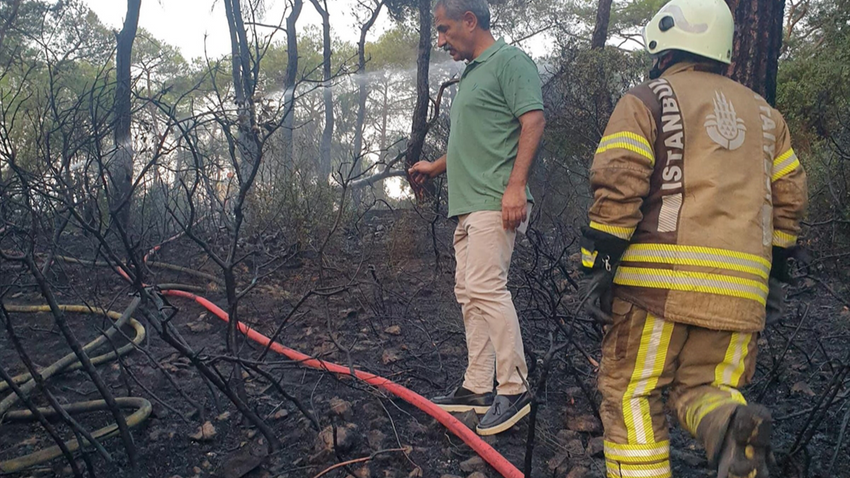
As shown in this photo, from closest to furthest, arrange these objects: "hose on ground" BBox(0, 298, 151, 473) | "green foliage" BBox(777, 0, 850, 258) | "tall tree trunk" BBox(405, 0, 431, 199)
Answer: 1. "hose on ground" BBox(0, 298, 151, 473)
2. "green foliage" BBox(777, 0, 850, 258)
3. "tall tree trunk" BBox(405, 0, 431, 199)

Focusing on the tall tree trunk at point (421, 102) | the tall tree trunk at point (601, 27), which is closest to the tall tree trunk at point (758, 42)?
the tall tree trunk at point (421, 102)

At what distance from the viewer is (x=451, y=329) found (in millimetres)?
3947

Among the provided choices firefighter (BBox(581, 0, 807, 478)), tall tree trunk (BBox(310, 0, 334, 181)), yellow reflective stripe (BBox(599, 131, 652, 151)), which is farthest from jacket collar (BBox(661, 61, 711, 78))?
tall tree trunk (BBox(310, 0, 334, 181))

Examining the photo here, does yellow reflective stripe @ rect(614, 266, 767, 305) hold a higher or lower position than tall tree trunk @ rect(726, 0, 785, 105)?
lower

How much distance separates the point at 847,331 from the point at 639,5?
19.4m

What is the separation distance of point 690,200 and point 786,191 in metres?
0.43

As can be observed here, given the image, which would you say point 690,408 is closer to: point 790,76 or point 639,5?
point 790,76

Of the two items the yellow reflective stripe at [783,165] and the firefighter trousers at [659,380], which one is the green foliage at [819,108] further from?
the firefighter trousers at [659,380]

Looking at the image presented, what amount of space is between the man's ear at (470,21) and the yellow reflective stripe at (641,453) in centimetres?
189

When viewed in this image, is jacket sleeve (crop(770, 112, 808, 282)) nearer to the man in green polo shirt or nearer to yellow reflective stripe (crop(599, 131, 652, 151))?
yellow reflective stripe (crop(599, 131, 652, 151))

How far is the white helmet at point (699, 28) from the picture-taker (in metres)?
2.05

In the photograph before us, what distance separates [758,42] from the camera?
3.25 meters

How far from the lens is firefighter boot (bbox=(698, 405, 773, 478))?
1611mm

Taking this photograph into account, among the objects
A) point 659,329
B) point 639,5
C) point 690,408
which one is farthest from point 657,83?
Result: point 639,5
